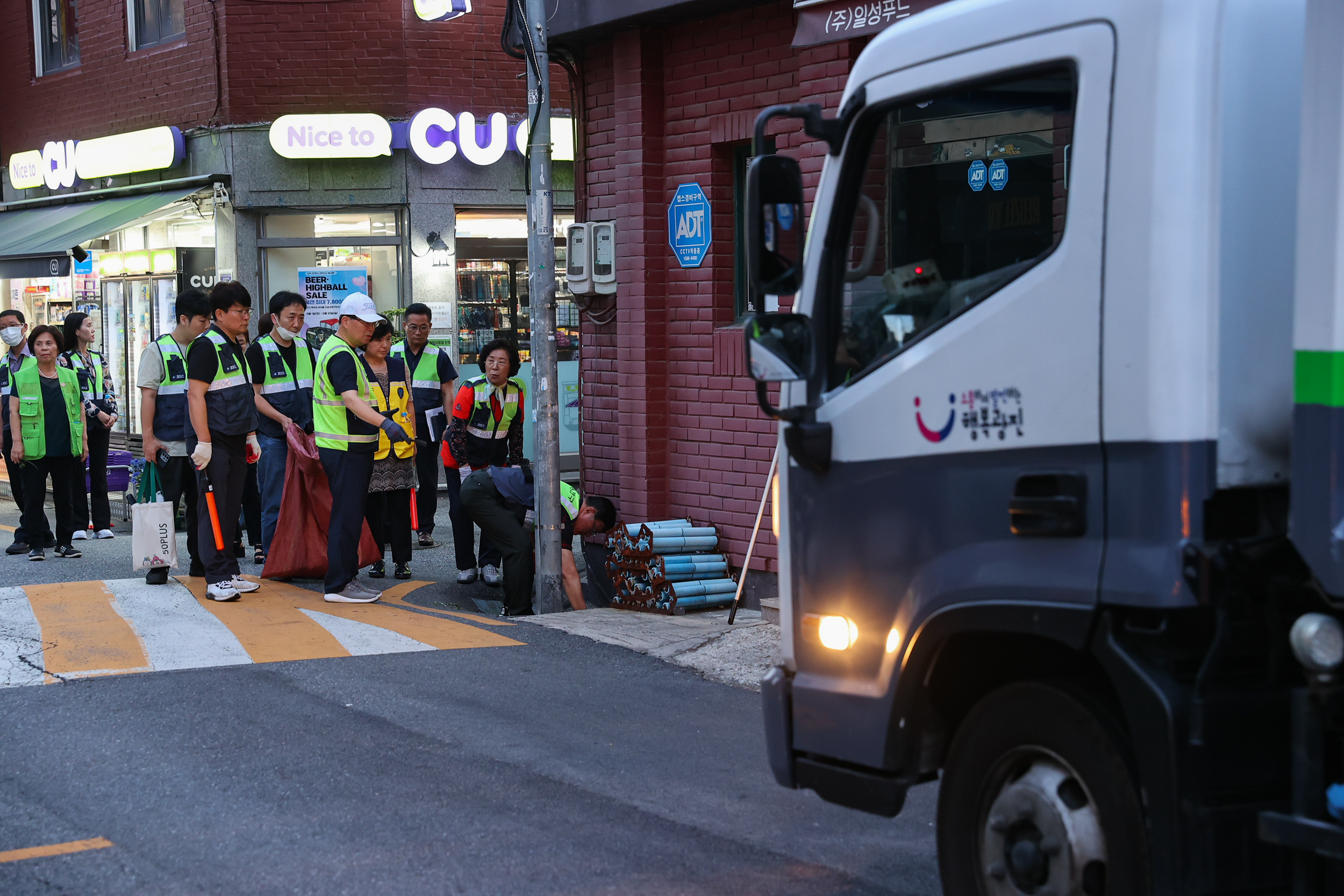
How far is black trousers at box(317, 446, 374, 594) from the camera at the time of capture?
374 inches

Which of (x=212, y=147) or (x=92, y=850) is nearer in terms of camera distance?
(x=92, y=850)

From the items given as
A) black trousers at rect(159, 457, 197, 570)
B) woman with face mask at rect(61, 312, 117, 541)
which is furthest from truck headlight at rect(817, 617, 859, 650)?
woman with face mask at rect(61, 312, 117, 541)

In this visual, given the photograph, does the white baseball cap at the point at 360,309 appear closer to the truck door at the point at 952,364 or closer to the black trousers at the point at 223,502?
the black trousers at the point at 223,502

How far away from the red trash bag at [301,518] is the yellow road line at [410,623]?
0.98ft

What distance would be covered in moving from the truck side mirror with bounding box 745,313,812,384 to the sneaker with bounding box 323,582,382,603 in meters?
6.02

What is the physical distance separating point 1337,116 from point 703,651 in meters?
5.52

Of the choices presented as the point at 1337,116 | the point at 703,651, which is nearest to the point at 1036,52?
the point at 1337,116

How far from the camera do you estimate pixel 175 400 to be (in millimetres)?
9984

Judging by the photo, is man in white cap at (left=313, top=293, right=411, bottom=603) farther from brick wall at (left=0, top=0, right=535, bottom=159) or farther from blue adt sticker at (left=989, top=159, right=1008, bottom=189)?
brick wall at (left=0, top=0, right=535, bottom=159)

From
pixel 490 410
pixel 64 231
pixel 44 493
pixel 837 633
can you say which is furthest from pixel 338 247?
pixel 837 633

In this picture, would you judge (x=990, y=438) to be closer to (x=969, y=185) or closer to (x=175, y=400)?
(x=969, y=185)

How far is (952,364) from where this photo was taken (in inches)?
150

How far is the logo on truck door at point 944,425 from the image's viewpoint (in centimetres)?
379

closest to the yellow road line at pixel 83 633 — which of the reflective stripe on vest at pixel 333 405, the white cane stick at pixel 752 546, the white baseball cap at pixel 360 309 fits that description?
the reflective stripe on vest at pixel 333 405
